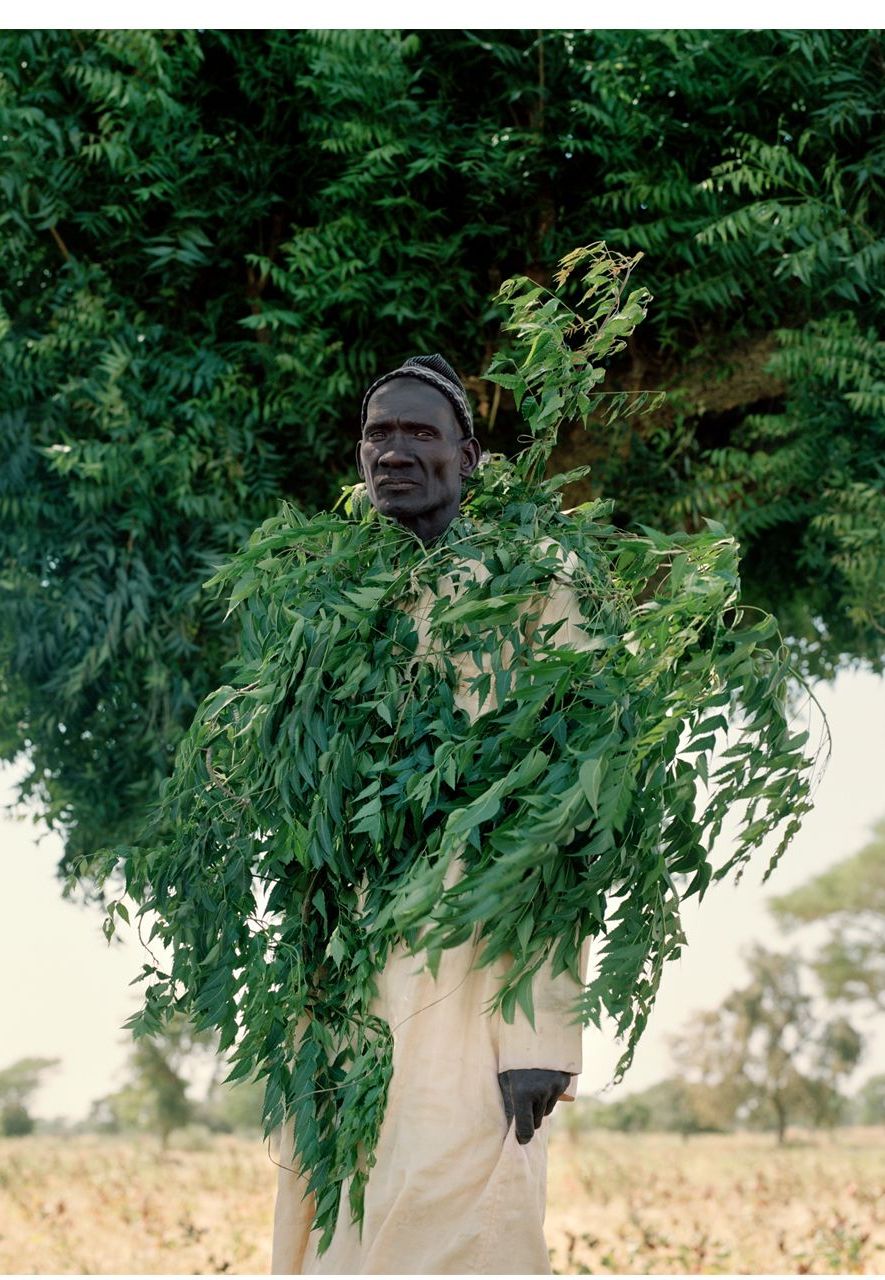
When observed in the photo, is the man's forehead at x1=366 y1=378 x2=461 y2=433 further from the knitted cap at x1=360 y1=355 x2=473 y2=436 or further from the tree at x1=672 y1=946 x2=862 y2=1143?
the tree at x1=672 y1=946 x2=862 y2=1143

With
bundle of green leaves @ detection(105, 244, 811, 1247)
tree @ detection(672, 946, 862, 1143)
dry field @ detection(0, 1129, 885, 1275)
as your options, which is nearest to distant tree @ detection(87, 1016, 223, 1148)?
dry field @ detection(0, 1129, 885, 1275)

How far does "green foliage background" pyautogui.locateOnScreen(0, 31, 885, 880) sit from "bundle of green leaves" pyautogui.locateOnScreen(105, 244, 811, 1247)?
3.40m

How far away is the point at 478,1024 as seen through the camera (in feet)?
8.06

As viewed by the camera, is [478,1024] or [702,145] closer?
[478,1024]

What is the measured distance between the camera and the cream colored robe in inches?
93.8

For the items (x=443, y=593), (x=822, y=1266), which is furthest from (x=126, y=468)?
(x=822, y=1266)

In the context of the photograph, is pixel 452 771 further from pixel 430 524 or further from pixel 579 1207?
pixel 579 1207

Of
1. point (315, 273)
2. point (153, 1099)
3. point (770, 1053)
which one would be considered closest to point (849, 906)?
point (770, 1053)

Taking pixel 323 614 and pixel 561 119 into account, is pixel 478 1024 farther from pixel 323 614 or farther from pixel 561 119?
pixel 561 119

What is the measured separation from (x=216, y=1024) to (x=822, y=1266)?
6306 millimetres

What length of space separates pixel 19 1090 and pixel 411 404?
10.9 meters

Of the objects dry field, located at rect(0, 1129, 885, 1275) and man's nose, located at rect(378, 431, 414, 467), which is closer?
man's nose, located at rect(378, 431, 414, 467)

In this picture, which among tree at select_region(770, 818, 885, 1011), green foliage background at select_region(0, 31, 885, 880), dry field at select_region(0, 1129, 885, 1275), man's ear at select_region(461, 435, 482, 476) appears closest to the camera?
man's ear at select_region(461, 435, 482, 476)

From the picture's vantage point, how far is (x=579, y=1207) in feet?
31.2
